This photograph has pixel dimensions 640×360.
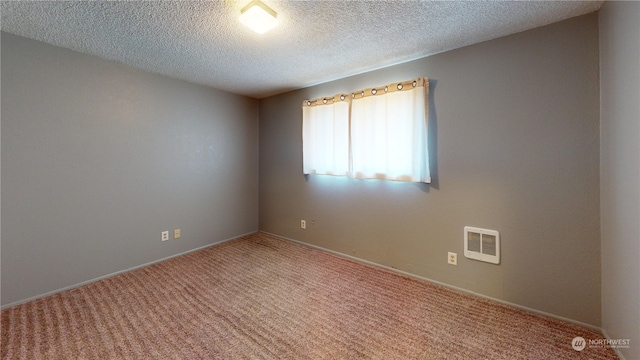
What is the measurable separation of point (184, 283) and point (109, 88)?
86.9 inches

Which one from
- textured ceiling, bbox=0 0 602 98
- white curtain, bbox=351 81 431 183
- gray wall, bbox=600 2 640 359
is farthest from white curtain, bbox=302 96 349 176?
gray wall, bbox=600 2 640 359

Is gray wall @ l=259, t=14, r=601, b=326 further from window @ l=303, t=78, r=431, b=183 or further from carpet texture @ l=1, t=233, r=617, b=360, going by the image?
carpet texture @ l=1, t=233, r=617, b=360

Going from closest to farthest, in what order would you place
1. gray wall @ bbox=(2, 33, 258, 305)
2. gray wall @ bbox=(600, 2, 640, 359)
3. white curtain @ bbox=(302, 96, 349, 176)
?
gray wall @ bbox=(600, 2, 640, 359) → gray wall @ bbox=(2, 33, 258, 305) → white curtain @ bbox=(302, 96, 349, 176)

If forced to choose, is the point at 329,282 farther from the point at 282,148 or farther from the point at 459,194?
the point at 282,148

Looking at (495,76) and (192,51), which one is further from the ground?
(192,51)

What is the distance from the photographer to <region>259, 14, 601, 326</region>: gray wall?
1.78 metres

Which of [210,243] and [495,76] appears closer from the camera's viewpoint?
[495,76]

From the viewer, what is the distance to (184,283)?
8.16 ft

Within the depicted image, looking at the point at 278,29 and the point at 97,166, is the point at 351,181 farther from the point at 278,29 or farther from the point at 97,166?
the point at 97,166

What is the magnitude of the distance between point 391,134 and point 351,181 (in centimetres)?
78

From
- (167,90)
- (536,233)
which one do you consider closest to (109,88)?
(167,90)

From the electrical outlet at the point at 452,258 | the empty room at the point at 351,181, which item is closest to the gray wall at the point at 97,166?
the empty room at the point at 351,181

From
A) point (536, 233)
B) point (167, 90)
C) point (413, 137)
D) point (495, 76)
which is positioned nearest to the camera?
point (536, 233)

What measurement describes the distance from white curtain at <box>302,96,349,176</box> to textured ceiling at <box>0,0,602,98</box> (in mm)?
541
